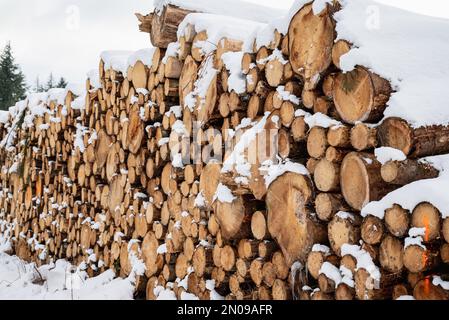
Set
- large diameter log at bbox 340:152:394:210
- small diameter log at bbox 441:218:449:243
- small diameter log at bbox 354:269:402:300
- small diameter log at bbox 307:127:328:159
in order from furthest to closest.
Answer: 1. small diameter log at bbox 307:127:328:159
2. large diameter log at bbox 340:152:394:210
3. small diameter log at bbox 354:269:402:300
4. small diameter log at bbox 441:218:449:243

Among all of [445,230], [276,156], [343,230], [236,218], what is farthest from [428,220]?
[236,218]

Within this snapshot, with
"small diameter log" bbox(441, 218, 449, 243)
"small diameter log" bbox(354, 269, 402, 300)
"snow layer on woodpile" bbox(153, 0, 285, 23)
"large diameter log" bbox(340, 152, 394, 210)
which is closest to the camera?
"small diameter log" bbox(441, 218, 449, 243)

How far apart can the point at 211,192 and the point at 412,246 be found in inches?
70.9

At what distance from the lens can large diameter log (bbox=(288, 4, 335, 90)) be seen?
2438mm

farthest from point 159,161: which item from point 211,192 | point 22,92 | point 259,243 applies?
point 22,92

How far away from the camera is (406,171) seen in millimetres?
2018

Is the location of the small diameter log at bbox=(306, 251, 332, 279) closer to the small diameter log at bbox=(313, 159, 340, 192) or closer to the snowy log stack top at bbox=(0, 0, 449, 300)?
the snowy log stack top at bbox=(0, 0, 449, 300)

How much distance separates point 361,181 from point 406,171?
213 mm

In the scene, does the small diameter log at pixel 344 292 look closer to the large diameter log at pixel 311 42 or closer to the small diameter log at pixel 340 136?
the small diameter log at pixel 340 136

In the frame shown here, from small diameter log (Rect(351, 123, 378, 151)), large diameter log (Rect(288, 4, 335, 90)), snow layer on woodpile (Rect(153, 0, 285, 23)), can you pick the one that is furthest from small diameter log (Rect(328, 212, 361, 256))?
snow layer on woodpile (Rect(153, 0, 285, 23))

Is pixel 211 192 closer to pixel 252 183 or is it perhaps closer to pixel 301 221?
pixel 252 183

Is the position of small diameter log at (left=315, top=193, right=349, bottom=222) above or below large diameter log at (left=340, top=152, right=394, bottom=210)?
below

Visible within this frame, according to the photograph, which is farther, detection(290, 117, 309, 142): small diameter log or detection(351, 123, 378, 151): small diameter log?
detection(290, 117, 309, 142): small diameter log

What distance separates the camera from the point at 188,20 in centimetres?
388
